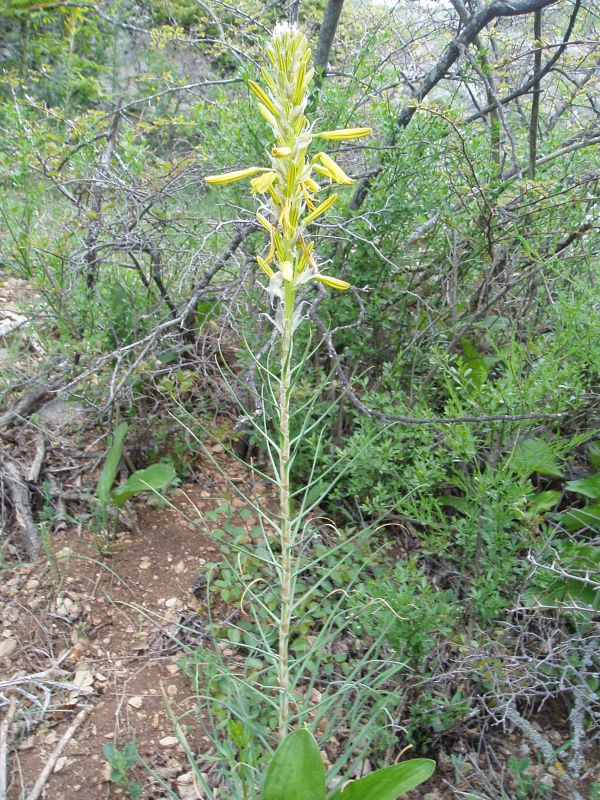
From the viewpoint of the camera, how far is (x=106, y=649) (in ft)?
8.12

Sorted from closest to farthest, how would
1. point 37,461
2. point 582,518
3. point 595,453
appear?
point 582,518 → point 595,453 → point 37,461

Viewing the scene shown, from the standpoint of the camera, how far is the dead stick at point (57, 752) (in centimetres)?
198

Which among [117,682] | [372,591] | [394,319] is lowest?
[117,682]

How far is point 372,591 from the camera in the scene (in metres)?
2.30

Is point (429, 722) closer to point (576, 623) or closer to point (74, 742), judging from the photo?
point (576, 623)

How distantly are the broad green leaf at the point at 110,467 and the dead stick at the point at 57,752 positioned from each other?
0.83 meters

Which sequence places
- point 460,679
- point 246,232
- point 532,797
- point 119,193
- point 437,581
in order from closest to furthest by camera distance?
point 532,797 < point 460,679 < point 437,581 < point 246,232 < point 119,193

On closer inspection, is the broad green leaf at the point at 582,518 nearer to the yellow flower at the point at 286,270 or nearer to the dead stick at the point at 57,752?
the yellow flower at the point at 286,270

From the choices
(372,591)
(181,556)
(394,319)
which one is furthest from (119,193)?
(372,591)

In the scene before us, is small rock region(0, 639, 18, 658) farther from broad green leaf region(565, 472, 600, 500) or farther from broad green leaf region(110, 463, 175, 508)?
broad green leaf region(565, 472, 600, 500)

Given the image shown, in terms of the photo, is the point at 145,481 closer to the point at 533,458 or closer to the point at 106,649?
the point at 106,649

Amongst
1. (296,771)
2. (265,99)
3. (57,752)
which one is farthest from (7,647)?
(265,99)

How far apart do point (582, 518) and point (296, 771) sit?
168cm

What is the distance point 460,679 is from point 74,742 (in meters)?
1.38
